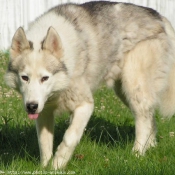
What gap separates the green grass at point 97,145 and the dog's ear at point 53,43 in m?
1.05

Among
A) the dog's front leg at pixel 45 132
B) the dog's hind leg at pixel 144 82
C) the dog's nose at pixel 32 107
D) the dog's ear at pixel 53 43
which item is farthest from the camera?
the dog's hind leg at pixel 144 82

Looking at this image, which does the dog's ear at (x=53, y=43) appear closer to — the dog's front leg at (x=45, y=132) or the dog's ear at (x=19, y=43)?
the dog's ear at (x=19, y=43)

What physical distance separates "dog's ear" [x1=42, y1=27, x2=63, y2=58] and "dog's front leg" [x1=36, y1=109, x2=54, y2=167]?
2.46ft

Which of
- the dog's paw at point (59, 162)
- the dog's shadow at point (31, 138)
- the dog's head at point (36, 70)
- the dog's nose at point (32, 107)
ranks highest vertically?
the dog's head at point (36, 70)

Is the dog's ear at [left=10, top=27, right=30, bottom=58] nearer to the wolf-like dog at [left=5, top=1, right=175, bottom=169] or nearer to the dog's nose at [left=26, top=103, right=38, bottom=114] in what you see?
the wolf-like dog at [left=5, top=1, right=175, bottom=169]

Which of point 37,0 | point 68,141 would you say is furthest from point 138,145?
point 37,0

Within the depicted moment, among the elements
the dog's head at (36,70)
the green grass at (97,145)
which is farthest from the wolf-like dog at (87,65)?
the green grass at (97,145)

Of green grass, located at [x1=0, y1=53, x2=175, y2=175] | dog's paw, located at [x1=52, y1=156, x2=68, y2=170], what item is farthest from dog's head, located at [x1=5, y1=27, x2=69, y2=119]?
green grass, located at [x1=0, y1=53, x2=175, y2=175]

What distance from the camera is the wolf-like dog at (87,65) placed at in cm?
472

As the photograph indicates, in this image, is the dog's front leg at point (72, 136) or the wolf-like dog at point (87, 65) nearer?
the wolf-like dog at point (87, 65)

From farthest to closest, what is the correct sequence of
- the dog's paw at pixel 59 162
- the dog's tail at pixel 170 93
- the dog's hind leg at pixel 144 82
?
the dog's tail at pixel 170 93, the dog's hind leg at pixel 144 82, the dog's paw at pixel 59 162

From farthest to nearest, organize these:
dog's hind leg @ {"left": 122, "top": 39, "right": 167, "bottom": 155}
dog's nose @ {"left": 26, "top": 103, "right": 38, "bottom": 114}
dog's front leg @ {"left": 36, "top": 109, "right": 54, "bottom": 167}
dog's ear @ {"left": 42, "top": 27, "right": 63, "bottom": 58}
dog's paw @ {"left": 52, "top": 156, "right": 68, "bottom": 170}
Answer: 1. dog's hind leg @ {"left": 122, "top": 39, "right": 167, "bottom": 155}
2. dog's front leg @ {"left": 36, "top": 109, "right": 54, "bottom": 167}
3. dog's paw @ {"left": 52, "top": 156, "right": 68, "bottom": 170}
4. dog's ear @ {"left": 42, "top": 27, "right": 63, "bottom": 58}
5. dog's nose @ {"left": 26, "top": 103, "right": 38, "bottom": 114}

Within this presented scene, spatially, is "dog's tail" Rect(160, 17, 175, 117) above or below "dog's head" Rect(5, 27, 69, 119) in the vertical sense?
below

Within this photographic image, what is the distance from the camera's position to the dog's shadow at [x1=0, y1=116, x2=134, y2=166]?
529cm
